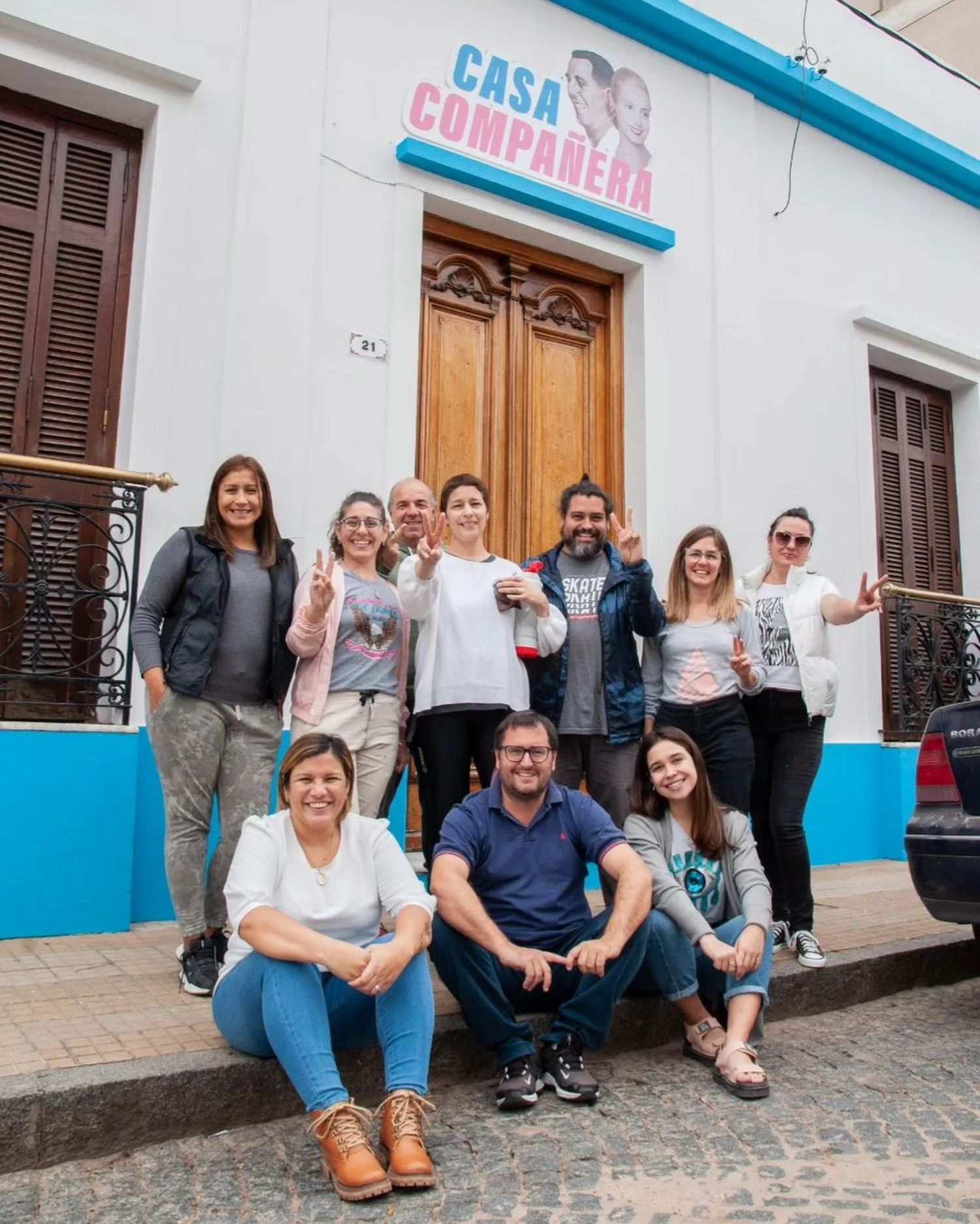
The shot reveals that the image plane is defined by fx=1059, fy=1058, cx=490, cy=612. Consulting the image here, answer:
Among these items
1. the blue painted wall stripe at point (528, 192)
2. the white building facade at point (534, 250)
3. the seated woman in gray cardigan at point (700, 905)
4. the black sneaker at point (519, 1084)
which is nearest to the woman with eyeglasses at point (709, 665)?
the seated woman in gray cardigan at point (700, 905)

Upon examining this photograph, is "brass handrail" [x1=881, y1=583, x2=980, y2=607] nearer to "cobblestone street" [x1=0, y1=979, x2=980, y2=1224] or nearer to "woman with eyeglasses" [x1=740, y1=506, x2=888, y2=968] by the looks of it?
"woman with eyeglasses" [x1=740, y1=506, x2=888, y2=968]

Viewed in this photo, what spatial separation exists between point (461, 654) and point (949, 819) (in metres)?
1.97

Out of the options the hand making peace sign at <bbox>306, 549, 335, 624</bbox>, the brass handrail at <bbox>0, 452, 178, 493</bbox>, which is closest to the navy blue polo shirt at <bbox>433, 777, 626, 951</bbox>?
the hand making peace sign at <bbox>306, 549, 335, 624</bbox>

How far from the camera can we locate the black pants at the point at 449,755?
4062mm

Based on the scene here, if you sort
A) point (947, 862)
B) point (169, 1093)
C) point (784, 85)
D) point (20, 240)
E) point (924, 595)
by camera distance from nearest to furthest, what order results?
point (169, 1093) → point (947, 862) → point (20, 240) → point (924, 595) → point (784, 85)

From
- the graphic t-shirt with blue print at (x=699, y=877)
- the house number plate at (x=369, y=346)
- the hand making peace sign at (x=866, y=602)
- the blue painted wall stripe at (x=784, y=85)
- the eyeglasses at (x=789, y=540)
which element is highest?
the blue painted wall stripe at (x=784, y=85)

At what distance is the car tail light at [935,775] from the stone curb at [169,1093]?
1.38 metres

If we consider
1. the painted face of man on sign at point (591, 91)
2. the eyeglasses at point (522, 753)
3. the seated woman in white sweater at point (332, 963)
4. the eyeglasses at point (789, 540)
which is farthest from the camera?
the painted face of man on sign at point (591, 91)

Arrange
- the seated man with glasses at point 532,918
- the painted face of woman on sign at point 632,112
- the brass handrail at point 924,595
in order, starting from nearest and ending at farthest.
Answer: the seated man with glasses at point 532,918
the painted face of woman on sign at point 632,112
the brass handrail at point 924,595

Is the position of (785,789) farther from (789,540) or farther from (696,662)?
(789,540)

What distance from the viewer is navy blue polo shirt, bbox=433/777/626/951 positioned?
3541mm

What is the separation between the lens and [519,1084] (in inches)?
126

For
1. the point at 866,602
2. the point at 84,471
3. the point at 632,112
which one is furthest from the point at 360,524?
the point at 632,112

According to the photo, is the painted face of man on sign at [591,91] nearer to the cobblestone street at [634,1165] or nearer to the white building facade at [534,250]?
the white building facade at [534,250]
